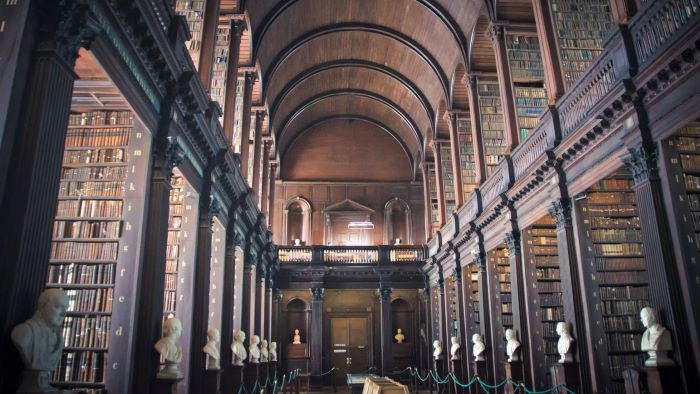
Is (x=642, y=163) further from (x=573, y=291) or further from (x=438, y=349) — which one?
(x=438, y=349)

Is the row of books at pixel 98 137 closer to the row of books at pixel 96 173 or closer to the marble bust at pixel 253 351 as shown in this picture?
the row of books at pixel 96 173

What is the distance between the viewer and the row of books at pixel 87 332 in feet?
16.3

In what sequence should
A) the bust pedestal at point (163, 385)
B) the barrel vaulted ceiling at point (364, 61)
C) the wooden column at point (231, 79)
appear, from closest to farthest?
the bust pedestal at point (163, 385)
the wooden column at point (231, 79)
the barrel vaulted ceiling at point (364, 61)

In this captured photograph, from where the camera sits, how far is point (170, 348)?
484 centimetres

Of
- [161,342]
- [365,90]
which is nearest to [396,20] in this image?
[365,90]

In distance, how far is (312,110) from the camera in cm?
1841

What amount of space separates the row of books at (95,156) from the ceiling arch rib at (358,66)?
9875 mm

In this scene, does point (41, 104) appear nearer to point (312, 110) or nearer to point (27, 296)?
point (27, 296)

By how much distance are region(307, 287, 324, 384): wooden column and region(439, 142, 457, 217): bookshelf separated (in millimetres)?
4857

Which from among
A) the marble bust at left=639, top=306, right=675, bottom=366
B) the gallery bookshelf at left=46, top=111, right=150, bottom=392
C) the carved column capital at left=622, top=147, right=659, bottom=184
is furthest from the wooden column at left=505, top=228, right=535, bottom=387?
the gallery bookshelf at left=46, top=111, right=150, bottom=392

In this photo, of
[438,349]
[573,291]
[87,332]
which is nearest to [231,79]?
[87,332]

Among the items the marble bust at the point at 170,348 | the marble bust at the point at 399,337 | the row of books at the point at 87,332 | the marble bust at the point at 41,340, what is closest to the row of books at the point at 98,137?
the row of books at the point at 87,332

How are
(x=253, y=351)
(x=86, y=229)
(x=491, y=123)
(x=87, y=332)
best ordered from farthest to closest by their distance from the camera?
(x=491, y=123)
(x=253, y=351)
(x=86, y=229)
(x=87, y=332)

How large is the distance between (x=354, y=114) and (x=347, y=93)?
194 centimetres
